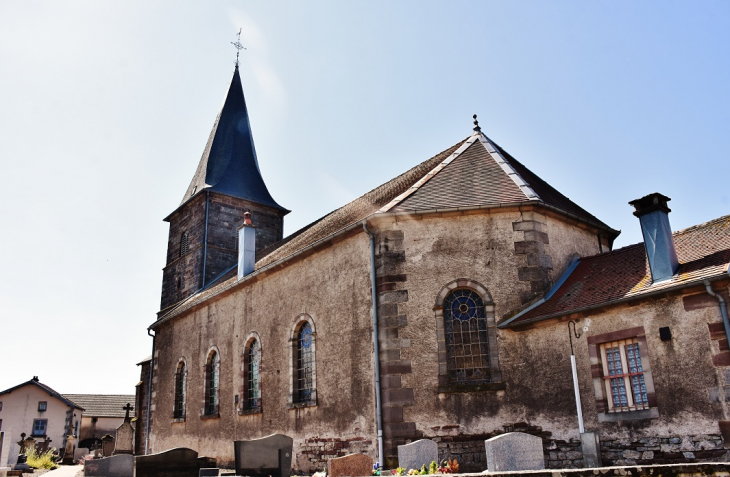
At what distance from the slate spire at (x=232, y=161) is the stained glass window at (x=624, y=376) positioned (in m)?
20.0

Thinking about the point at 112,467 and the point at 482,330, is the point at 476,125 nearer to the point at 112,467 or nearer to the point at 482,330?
the point at 482,330

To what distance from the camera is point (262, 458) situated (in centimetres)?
999

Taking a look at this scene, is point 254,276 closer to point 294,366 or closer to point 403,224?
point 294,366

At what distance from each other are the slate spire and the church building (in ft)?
35.7

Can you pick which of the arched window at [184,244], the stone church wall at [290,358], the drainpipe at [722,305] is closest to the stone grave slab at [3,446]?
the stone church wall at [290,358]

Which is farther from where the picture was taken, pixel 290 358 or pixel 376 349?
pixel 290 358

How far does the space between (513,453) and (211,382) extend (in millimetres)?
13369

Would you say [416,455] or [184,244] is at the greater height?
[184,244]

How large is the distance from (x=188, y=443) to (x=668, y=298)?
15.7m

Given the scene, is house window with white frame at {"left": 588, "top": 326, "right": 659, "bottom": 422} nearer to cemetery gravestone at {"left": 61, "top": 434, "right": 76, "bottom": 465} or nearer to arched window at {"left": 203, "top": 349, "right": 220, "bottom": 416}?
arched window at {"left": 203, "top": 349, "right": 220, "bottom": 416}

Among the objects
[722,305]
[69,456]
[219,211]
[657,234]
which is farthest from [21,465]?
[69,456]

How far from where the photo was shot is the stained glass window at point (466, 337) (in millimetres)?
11984

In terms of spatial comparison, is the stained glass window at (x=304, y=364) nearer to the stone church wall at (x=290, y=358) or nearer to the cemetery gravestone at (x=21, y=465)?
the stone church wall at (x=290, y=358)

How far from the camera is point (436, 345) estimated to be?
39.9 ft
